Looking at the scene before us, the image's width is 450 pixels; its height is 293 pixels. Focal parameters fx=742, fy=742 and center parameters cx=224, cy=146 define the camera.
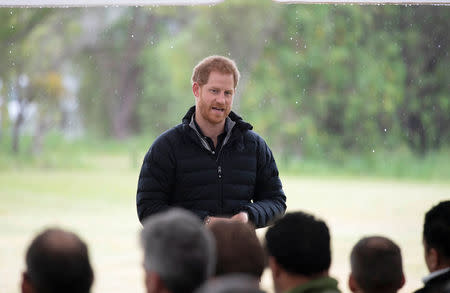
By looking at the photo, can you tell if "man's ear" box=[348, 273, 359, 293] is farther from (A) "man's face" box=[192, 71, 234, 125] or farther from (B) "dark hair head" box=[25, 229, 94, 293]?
(A) "man's face" box=[192, 71, 234, 125]

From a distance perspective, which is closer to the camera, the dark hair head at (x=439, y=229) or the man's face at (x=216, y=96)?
the dark hair head at (x=439, y=229)

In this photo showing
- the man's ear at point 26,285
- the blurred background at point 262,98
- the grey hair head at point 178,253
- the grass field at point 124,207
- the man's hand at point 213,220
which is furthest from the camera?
the blurred background at point 262,98

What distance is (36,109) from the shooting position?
13.4m

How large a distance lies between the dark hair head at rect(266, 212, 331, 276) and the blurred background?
10221 mm

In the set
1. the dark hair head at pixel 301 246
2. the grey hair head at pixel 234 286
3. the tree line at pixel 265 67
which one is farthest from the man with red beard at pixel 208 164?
the tree line at pixel 265 67

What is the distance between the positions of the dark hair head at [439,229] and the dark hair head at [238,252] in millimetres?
638

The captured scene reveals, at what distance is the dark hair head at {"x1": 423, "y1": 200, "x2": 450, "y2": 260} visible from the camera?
2271mm

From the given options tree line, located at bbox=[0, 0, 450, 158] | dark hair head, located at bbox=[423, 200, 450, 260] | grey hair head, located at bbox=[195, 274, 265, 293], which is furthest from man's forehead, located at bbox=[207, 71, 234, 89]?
tree line, located at bbox=[0, 0, 450, 158]

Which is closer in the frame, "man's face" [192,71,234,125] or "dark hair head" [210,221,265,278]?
"dark hair head" [210,221,265,278]

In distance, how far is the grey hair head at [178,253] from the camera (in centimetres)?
164

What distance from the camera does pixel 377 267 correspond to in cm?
214

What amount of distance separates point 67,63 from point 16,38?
1.01 metres

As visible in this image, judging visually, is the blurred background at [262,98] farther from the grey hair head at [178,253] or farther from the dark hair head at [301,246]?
the grey hair head at [178,253]

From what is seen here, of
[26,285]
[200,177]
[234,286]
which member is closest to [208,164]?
[200,177]
